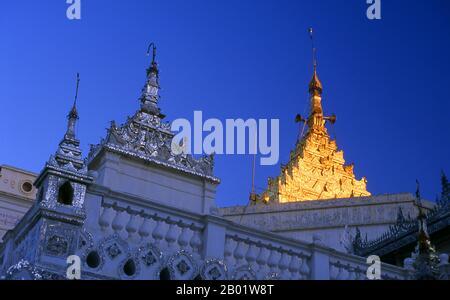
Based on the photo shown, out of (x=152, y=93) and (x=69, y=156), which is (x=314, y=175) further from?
(x=69, y=156)

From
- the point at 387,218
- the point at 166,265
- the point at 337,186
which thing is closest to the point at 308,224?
the point at 387,218

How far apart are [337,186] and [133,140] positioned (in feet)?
110

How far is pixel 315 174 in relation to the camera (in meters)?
54.4

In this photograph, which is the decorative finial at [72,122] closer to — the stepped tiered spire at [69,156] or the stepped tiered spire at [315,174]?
the stepped tiered spire at [69,156]

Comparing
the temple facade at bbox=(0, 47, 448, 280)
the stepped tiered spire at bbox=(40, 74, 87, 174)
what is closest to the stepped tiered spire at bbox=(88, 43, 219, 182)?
the temple facade at bbox=(0, 47, 448, 280)

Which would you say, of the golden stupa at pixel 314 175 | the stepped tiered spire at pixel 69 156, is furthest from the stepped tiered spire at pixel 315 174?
the stepped tiered spire at pixel 69 156

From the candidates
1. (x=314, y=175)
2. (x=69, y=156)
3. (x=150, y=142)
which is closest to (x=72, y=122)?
(x=69, y=156)

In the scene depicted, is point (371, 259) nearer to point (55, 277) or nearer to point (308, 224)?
point (55, 277)

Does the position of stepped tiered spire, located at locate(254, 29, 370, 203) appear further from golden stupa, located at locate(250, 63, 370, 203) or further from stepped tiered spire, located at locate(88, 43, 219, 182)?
stepped tiered spire, located at locate(88, 43, 219, 182)

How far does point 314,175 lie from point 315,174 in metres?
0.22

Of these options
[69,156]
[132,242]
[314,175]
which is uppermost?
[314,175]

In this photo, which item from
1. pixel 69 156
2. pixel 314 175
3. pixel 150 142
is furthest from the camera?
pixel 314 175

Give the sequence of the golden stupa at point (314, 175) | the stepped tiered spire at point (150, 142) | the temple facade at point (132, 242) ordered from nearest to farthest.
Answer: the temple facade at point (132, 242) < the stepped tiered spire at point (150, 142) < the golden stupa at point (314, 175)

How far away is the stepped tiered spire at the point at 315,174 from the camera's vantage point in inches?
2008
